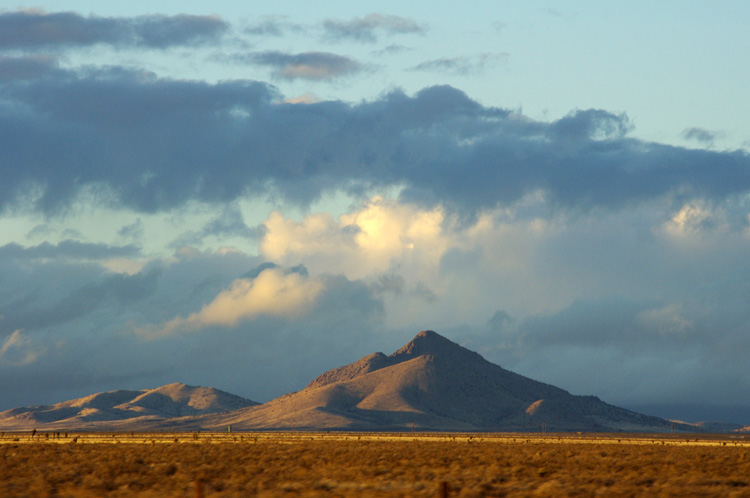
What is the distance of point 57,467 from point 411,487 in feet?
87.9

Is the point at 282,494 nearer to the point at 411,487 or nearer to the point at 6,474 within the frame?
the point at 411,487

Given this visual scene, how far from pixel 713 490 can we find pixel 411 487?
1537cm

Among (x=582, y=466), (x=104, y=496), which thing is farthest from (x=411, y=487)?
(x=582, y=466)

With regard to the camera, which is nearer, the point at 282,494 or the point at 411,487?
the point at 282,494

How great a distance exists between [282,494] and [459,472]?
1647 centimetres

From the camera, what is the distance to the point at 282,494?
4150cm

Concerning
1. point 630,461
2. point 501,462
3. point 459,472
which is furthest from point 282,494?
point 630,461

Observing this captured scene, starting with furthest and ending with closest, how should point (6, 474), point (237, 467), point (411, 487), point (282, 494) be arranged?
point (237, 467) < point (6, 474) < point (411, 487) < point (282, 494)

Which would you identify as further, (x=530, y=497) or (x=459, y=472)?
(x=459, y=472)

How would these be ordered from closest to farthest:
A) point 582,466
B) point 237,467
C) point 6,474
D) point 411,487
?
point 411,487
point 6,474
point 237,467
point 582,466

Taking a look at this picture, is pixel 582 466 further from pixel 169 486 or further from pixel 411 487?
pixel 169 486

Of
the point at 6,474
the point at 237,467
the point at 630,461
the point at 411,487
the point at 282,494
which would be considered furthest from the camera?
the point at 630,461

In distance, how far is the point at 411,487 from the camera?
147 ft

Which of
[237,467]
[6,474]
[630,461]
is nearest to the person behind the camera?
[6,474]
